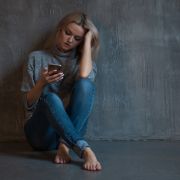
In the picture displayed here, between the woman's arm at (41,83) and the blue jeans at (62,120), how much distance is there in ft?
0.22

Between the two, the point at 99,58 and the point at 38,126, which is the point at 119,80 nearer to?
the point at 99,58

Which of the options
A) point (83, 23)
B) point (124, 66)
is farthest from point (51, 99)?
point (124, 66)

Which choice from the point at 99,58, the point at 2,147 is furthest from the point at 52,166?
the point at 99,58

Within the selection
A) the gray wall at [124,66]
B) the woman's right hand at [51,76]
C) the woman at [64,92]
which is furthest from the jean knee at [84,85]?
the gray wall at [124,66]

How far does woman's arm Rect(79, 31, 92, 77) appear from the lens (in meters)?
2.29

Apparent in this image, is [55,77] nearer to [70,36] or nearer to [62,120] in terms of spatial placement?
[62,120]

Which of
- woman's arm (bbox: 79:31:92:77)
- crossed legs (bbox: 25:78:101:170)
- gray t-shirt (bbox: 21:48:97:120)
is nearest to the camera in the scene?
crossed legs (bbox: 25:78:101:170)

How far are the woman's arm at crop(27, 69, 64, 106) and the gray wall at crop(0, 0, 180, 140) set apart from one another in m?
0.48

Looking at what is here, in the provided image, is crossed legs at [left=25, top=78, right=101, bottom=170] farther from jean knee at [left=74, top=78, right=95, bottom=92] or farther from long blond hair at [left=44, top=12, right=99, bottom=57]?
long blond hair at [left=44, top=12, right=99, bottom=57]

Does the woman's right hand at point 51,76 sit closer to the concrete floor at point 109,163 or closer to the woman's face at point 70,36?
the woman's face at point 70,36

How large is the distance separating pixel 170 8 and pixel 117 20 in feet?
1.18

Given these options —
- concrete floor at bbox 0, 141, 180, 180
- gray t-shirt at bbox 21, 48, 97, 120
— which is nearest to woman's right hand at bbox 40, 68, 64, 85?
gray t-shirt at bbox 21, 48, 97, 120

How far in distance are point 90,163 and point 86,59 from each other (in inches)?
24.8

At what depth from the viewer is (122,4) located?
2715 millimetres
